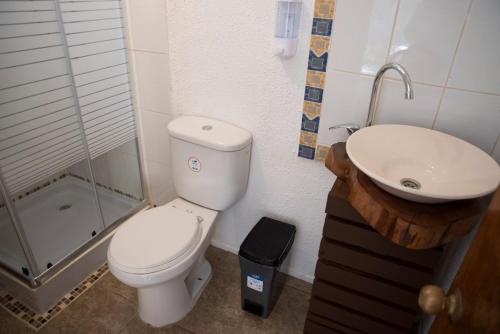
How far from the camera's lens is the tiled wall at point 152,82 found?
157 cm

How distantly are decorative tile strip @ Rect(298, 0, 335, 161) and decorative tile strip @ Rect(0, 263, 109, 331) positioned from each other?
4.37 ft

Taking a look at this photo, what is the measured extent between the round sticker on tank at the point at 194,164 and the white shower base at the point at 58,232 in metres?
0.70

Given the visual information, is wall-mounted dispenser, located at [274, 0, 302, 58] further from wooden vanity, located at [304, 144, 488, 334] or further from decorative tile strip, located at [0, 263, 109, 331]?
decorative tile strip, located at [0, 263, 109, 331]

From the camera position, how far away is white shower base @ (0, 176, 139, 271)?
1679 mm

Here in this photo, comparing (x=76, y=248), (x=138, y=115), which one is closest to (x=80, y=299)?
(x=76, y=248)

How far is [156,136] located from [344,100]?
106 centimetres

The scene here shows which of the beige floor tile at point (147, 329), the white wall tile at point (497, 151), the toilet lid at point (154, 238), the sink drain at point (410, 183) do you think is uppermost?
the white wall tile at point (497, 151)

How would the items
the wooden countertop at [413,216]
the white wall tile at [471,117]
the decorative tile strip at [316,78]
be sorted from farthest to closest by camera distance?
the decorative tile strip at [316,78]
the white wall tile at [471,117]
the wooden countertop at [413,216]

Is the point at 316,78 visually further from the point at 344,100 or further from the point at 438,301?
the point at 438,301

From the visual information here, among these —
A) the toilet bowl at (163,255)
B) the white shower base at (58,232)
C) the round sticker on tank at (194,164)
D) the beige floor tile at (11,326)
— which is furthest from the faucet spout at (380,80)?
the beige floor tile at (11,326)

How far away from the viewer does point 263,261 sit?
1461 millimetres

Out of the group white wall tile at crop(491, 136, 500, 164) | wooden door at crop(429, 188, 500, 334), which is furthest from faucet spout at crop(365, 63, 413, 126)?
wooden door at crop(429, 188, 500, 334)

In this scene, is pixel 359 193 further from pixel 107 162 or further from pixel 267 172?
pixel 107 162

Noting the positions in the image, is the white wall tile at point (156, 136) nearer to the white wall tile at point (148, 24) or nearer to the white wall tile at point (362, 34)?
the white wall tile at point (148, 24)
